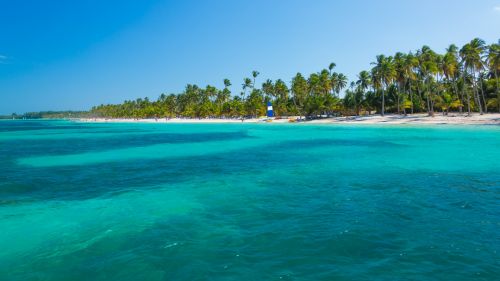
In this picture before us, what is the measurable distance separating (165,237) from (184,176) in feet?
37.4

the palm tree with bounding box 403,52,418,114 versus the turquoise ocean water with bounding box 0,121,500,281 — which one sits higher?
the palm tree with bounding box 403,52,418,114

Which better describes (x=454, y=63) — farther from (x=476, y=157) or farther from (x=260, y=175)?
(x=260, y=175)

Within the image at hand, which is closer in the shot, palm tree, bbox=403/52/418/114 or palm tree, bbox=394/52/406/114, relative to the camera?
palm tree, bbox=403/52/418/114

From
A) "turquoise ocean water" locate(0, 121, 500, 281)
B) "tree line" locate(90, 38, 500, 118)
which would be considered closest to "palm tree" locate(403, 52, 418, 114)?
"tree line" locate(90, 38, 500, 118)

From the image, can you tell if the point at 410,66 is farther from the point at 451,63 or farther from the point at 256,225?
the point at 256,225

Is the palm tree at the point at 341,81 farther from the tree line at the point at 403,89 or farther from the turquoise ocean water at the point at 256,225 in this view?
the turquoise ocean water at the point at 256,225

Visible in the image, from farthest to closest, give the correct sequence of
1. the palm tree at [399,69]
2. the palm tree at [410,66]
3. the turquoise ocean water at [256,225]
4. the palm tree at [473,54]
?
1. the palm tree at [399,69]
2. the palm tree at [410,66]
3. the palm tree at [473,54]
4. the turquoise ocean water at [256,225]

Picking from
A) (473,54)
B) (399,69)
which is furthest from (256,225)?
(399,69)

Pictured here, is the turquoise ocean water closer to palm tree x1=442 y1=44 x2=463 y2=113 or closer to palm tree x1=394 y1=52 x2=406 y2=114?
palm tree x1=442 y1=44 x2=463 y2=113

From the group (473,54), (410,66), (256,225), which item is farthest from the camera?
(410,66)

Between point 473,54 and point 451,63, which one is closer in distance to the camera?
point 473,54

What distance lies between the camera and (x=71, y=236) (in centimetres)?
1116

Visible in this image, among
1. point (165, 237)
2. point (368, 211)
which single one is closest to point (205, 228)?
point (165, 237)

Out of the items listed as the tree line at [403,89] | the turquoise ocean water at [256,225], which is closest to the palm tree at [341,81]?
the tree line at [403,89]
